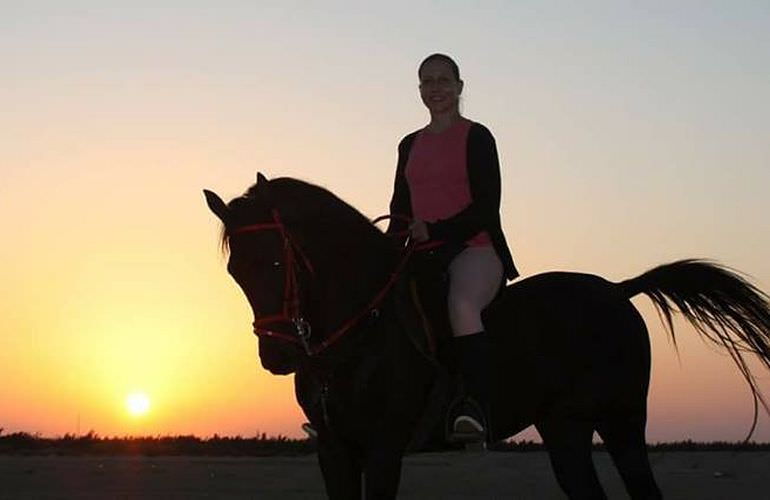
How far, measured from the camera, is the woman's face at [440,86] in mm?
7398

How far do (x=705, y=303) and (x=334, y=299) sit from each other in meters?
3.52

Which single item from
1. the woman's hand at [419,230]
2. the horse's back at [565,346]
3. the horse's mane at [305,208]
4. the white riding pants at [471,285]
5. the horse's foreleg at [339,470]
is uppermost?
the horse's mane at [305,208]

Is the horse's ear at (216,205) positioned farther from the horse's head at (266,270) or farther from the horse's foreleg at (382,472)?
the horse's foreleg at (382,472)

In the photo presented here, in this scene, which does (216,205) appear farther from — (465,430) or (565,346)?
(565,346)

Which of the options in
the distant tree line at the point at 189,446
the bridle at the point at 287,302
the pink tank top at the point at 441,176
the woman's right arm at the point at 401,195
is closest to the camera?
the bridle at the point at 287,302

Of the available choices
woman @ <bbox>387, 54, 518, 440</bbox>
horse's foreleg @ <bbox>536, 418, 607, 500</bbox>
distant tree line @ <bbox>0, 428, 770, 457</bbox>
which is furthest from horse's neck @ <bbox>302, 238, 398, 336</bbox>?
distant tree line @ <bbox>0, 428, 770, 457</bbox>

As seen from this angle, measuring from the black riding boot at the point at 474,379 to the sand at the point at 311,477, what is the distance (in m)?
5.70

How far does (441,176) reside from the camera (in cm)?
726

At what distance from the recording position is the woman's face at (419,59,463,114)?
740cm

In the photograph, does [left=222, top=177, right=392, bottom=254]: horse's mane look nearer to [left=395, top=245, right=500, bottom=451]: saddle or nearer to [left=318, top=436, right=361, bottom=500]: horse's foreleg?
[left=395, top=245, right=500, bottom=451]: saddle

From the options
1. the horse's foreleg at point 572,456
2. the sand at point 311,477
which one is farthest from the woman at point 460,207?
the sand at point 311,477

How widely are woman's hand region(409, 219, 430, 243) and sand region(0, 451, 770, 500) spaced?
6131 mm

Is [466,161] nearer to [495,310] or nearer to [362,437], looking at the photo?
[495,310]

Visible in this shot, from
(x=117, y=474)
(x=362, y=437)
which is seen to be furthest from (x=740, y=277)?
(x=117, y=474)
